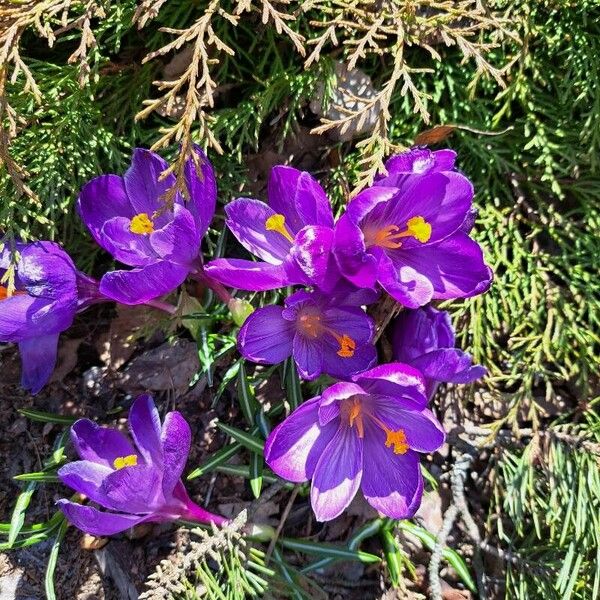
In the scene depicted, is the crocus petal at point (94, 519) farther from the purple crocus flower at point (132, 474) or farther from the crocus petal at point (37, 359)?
the crocus petal at point (37, 359)

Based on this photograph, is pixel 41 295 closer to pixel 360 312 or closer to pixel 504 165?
pixel 360 312

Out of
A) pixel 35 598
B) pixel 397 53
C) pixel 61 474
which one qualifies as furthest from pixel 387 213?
pixel 35 598

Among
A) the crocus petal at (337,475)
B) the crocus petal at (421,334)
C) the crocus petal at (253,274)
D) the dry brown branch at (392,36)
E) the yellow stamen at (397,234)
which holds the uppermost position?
the dry brown branch at (392,36)

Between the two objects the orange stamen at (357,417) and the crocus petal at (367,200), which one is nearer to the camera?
the crocus petal at (367,200)

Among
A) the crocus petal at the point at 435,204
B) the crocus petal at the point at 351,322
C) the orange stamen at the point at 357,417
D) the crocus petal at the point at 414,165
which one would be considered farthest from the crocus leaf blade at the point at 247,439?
the crocus petal at the point at 414,165

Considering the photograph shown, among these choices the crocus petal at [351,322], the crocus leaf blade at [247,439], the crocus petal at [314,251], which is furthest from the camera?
the crocus leaf blade at [247,439]

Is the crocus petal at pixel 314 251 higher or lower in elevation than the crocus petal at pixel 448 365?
higher

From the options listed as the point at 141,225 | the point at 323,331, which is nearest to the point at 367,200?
the point at 323,331

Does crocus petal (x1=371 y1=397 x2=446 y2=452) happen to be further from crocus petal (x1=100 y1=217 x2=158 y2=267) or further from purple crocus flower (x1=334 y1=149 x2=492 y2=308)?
crocus petal (x1=100 y1=217 x2=158 y2=267)

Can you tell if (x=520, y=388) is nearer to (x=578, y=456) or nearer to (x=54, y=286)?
(x=578, y=456)
